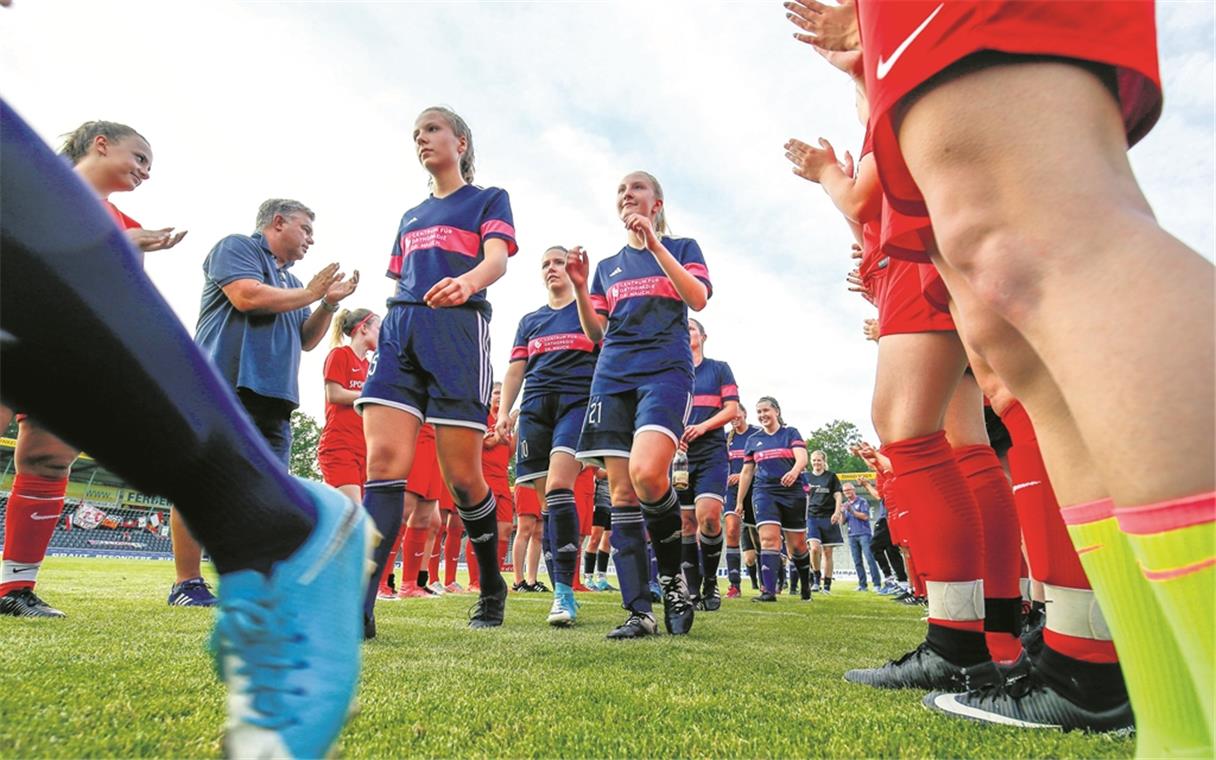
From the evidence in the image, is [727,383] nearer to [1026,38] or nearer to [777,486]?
[777,486]

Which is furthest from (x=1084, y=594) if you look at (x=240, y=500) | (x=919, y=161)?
(x=240, y=500)

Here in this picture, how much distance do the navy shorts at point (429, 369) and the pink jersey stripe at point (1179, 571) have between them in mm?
3230

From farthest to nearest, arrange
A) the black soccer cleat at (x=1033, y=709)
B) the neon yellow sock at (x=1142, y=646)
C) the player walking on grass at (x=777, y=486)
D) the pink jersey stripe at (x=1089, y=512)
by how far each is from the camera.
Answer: the player walking on grass at (x=777, y=486) → the black soccer cleat at (x=1033, y=709) → the pink jersey stripe at (x=1089, y=512) → the neon yellow sock at (x=1142, y=646)

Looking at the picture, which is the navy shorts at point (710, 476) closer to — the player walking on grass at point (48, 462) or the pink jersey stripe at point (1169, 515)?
the player walking on grass at point (48, 462)

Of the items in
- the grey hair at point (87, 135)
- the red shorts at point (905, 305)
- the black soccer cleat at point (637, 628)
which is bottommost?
the black soccer cleat at point (637, 628)

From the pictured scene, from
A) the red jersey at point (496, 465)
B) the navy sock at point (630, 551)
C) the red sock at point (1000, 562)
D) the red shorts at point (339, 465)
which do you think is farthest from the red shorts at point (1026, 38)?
the red jersey at point (496, 465)

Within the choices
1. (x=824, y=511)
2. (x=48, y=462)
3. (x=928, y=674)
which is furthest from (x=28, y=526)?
(x=824, y=511)

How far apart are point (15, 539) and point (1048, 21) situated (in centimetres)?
493

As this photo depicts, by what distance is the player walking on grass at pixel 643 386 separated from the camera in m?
3.96

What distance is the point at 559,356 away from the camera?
6023mm

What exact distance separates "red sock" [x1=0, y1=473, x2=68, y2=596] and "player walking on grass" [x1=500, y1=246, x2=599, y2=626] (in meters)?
2.83

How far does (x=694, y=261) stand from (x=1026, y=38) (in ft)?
12.0

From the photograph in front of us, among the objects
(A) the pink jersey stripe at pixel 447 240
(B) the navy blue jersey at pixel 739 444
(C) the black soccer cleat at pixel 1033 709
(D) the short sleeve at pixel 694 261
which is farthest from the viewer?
(B) the navy blue jersey at pixel 739 444

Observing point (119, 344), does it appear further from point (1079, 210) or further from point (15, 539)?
point (15, 539)
